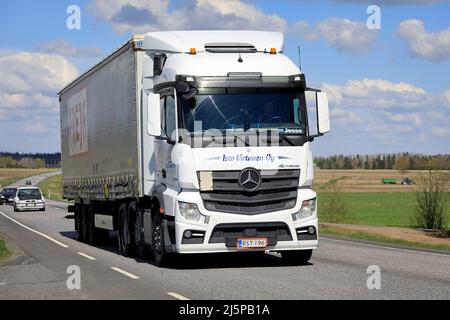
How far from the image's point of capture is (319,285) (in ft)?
40.7

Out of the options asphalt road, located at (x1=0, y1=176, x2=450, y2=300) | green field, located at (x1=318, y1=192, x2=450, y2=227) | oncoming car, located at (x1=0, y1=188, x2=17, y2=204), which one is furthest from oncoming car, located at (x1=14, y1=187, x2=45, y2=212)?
asphalt road, located at (x1=0, y1=176, x2=450, y2=300)

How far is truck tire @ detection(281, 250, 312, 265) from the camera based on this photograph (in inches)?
623

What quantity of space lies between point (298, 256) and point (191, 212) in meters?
2.54

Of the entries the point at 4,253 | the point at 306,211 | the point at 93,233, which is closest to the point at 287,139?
the point at 306,211

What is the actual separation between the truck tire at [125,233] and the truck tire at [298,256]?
3976 mm

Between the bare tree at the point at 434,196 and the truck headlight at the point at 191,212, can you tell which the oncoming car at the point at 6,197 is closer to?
the bare tree at the point at 434,196

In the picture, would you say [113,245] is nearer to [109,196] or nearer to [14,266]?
[109,196]

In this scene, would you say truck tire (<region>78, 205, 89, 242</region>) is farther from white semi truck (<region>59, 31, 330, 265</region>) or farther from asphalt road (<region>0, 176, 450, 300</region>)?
white semi truck (<region>59, 31, 330, 265</region>)

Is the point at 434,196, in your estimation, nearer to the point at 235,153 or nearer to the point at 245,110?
the point at 245,110

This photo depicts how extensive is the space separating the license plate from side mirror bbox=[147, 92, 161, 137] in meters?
2.30

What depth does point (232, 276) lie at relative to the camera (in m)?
13.8

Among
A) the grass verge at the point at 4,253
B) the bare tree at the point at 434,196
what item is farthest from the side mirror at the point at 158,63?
the bare tree at the point at 434,196

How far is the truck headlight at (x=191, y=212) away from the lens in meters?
14.5
